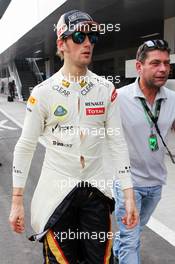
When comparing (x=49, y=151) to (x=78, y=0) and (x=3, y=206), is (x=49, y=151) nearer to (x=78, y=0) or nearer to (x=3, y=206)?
(x=3, y=206)

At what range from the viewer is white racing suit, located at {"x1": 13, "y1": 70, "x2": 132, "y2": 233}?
2.00 meters

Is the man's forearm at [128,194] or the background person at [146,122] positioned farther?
the background person at [146,122]

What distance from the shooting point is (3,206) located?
521cm

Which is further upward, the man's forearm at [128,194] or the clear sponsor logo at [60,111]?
the clear sponsor logo at [60,111]

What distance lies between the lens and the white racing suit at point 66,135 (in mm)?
1997

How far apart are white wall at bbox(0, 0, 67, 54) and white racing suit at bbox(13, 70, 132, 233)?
32.9 ft

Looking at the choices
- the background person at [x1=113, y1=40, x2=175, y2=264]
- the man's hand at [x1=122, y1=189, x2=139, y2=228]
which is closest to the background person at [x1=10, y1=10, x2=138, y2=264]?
the man's hand at [x1=122, y1=189, x2=139, y2=228]

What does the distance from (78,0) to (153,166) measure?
368 inches

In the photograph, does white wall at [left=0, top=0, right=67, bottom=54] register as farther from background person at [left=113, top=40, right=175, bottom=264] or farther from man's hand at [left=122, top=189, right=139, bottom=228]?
man's hand at [left=122, top=189, right=139, bottom=228]

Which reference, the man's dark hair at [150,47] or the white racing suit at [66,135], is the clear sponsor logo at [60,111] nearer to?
the white racing suit at [66,135]

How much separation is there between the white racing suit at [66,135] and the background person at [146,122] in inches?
21.5

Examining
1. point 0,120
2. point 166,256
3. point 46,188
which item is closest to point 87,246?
point 46,188

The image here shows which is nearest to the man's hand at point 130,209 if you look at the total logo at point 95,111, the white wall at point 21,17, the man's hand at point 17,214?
the total logo at point 95,111

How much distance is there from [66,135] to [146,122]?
0.83 m
